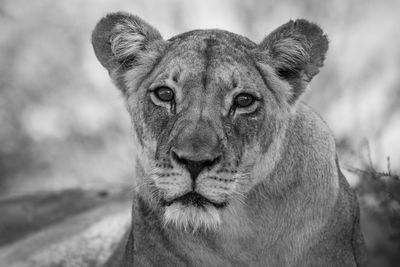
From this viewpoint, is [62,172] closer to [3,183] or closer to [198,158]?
[3,183]

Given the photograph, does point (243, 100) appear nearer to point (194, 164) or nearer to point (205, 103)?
point (205, 103)

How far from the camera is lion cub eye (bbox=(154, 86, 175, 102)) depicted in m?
5.64

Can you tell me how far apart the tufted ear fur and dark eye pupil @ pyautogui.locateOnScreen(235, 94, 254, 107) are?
2.97ft

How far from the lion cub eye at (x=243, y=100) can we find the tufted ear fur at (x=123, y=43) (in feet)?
2.96

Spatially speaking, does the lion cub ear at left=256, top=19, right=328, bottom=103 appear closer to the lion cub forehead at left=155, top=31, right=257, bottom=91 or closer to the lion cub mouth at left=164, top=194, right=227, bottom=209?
the lion cub forehead at left=155, top=31, right=257, bottom=91

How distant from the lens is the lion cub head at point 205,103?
511cm

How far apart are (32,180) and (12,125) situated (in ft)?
3.94

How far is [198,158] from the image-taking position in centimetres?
496

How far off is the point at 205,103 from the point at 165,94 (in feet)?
1.24

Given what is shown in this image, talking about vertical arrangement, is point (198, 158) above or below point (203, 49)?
below

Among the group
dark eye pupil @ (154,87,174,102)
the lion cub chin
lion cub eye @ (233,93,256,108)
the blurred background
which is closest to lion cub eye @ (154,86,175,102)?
dark eye pupil @ (154,87,174,102)

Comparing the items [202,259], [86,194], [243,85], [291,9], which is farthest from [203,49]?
[291,9]

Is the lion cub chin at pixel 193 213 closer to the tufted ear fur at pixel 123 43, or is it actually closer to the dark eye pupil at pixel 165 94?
the dark eye pupil at pixel 165 94

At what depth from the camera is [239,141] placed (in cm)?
547
